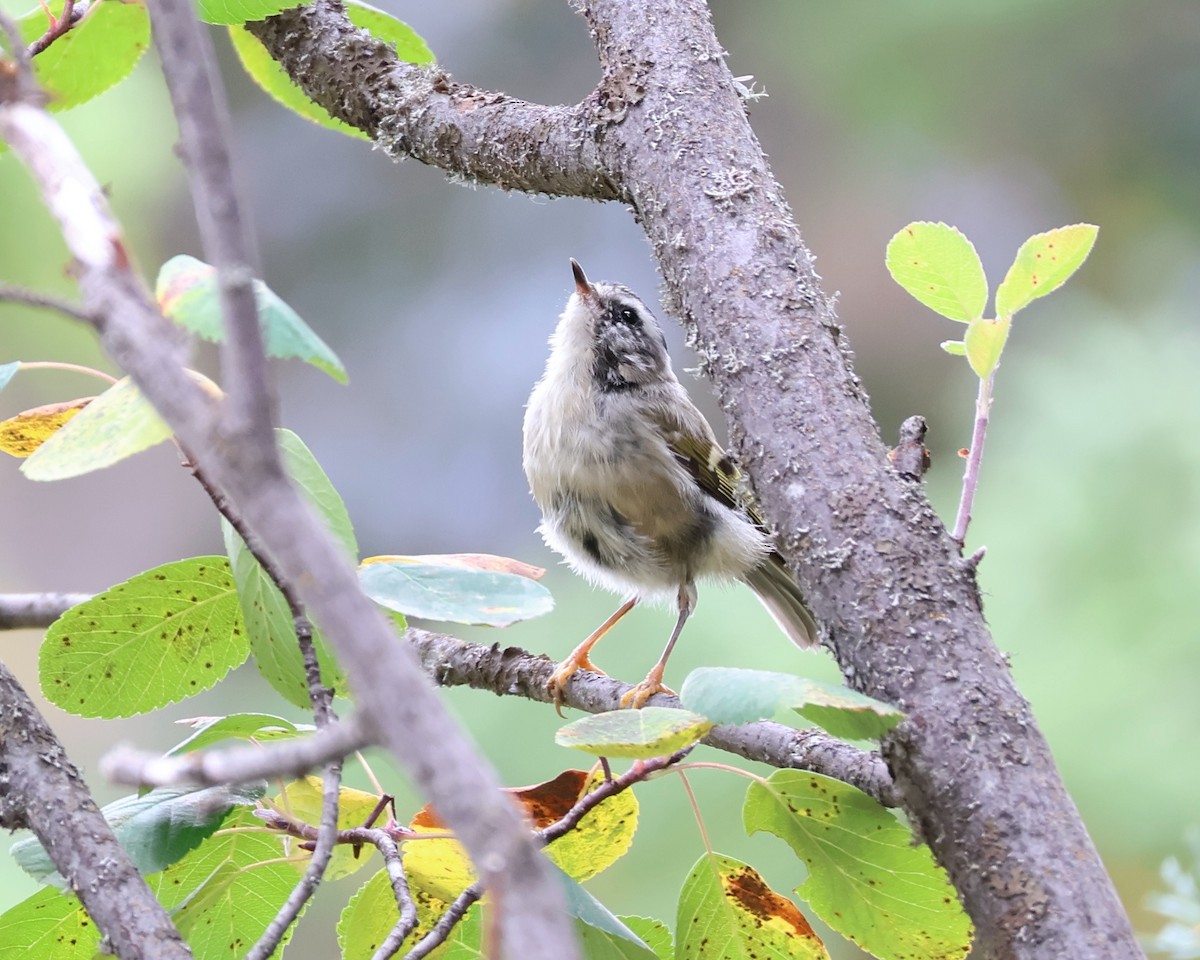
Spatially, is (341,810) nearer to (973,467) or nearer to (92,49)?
(973,467)

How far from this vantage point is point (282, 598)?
2.85ft

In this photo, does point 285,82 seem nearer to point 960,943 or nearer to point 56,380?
point 960,943

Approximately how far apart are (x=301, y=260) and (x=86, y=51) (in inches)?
208

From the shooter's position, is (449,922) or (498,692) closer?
(449,922)

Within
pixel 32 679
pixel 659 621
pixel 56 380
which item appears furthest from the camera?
pixel 56 380

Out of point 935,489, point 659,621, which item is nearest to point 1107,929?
point 659,621

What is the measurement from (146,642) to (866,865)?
0.61m

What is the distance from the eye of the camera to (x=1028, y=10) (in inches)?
204

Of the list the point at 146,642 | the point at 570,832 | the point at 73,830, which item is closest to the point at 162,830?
the point at 73,830

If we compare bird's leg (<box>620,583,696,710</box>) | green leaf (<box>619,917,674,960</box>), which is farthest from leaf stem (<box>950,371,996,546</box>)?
green leaf (<box>619,917,674,960</box>)

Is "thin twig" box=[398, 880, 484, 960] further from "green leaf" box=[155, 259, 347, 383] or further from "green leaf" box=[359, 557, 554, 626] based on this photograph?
"green leaf" box=[155, 259, 347, 383]

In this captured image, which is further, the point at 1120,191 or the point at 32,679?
the point at 1120,191

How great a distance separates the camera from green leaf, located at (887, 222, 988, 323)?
0.98 m

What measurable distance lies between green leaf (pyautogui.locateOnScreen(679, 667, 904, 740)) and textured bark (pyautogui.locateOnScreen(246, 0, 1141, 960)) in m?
0.08
